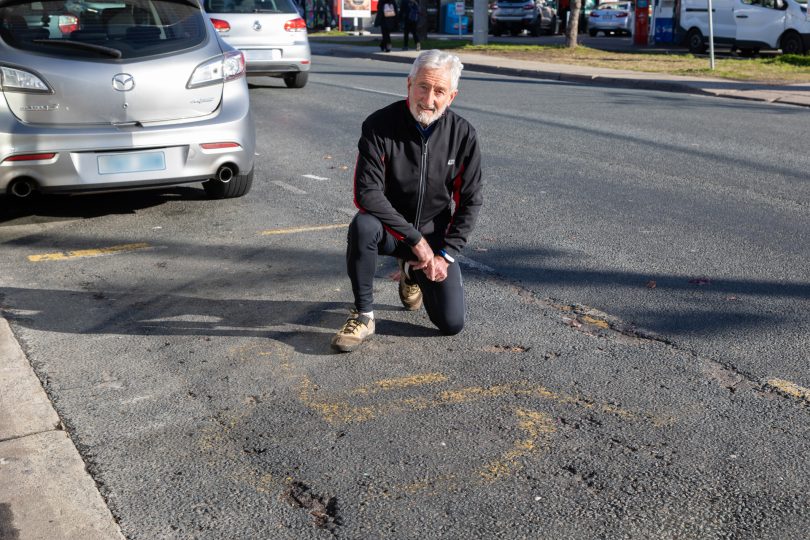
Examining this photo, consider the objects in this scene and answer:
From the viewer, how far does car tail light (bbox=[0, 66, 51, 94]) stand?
6.09m

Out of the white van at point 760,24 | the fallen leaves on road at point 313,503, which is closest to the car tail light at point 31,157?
the fallen leaves on road at point 313,503

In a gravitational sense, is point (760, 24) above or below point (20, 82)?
above

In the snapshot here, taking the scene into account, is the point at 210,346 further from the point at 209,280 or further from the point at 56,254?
the point at 56,254

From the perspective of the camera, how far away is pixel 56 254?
6.03 m

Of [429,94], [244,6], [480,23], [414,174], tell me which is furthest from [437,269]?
[480,23]

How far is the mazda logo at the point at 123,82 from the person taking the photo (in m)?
6.37

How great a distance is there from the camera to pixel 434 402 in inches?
151

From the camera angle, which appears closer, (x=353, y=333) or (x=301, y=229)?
(x=353, y=333)

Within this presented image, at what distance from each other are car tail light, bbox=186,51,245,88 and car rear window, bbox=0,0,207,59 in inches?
7.3

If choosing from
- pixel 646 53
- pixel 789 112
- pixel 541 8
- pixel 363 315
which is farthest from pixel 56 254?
pixel 541 8

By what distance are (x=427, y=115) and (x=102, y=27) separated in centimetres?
319

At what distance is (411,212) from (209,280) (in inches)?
58.6

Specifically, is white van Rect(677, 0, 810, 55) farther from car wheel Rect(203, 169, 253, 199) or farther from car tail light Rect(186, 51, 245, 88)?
car tail light Rect(186, 51, 245, 88)

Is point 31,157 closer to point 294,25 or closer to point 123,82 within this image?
point 123,82
